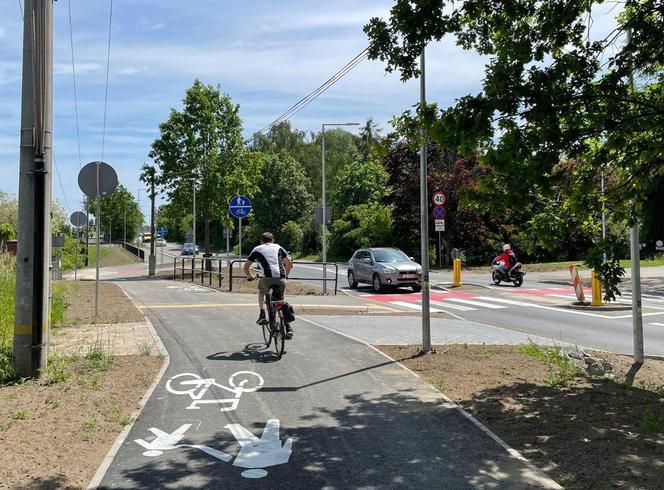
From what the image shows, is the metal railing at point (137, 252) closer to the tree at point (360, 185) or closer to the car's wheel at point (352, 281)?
the tree at point (360, 185)

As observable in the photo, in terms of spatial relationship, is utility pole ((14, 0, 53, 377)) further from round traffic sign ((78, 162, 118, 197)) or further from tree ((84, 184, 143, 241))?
tree ((84, 184, 143, 241))

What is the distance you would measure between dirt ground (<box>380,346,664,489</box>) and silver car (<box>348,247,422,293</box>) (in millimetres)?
12387

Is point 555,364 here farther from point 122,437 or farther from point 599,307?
point 599,307

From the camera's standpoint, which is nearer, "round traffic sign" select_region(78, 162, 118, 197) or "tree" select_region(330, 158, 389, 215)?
"round traffic sign" select_region(78, 162, 118, 197)

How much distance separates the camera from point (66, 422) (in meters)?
5.55

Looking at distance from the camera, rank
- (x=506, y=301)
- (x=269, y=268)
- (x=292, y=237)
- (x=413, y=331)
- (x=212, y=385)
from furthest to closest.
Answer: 1. (x=292, y=237)
2. (x=506, y=301)
3. (x=413, y=331)
4. (x=269, y=268)
5. (x=212, y=385)

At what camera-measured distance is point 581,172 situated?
7.35 m

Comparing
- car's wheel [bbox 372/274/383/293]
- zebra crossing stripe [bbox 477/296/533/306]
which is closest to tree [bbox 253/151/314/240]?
car's wheel [bbox 372/274/383/293]

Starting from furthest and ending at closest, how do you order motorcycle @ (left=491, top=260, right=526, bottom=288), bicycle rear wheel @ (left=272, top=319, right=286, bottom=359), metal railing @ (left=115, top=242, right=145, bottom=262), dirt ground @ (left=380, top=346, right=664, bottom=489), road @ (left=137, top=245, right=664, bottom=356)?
metal railing @ (left=115, top=242, right=145, bottom=262), motorcycle @ (left=491, top=260, right=526, bottom=288), road @ (left=137, top=245, right=664, bottom=356), bicycle rear wheel @ (left=272, top=319, right=286, bottom=359), dirt ground @ (left=380, top=346, right=664, bottom=489)

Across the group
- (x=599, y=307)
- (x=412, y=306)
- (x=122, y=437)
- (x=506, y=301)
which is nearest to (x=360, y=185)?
(x=506, y=301)

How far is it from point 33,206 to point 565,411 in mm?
6051

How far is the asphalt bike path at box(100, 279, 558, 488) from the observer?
4480 millimetres

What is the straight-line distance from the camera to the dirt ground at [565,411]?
15.0 ft

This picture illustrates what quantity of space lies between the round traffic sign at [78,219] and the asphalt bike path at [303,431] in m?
18.0
